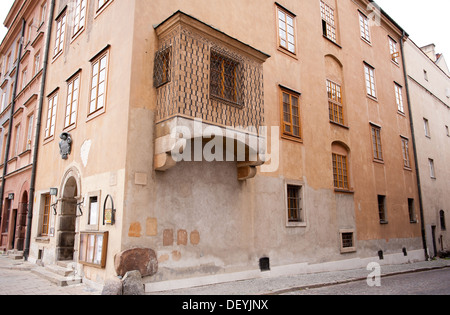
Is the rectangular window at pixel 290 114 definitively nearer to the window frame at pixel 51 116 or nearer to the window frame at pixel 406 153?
the window frame at pixel 51 116

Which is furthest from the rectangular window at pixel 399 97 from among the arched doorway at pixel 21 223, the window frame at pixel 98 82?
the arched doorway at pixel 21 223

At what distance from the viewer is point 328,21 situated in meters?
16.7

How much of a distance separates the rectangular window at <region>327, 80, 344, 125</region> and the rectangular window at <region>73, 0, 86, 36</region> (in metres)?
10.1

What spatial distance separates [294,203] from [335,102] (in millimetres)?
5510

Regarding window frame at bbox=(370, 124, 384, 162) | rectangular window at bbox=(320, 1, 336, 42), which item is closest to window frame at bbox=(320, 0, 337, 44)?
rectangular window at bbox=(320, 1, 336, 42)

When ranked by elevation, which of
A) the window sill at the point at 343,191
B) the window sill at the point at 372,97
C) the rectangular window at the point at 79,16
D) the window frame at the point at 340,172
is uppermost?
the rectangular window at the point at 79,16

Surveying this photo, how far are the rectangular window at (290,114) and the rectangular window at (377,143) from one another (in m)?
5.98

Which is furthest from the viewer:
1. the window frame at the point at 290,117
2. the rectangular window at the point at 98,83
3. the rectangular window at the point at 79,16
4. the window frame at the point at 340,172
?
the window frame at the point at 340,172

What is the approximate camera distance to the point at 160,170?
887cm

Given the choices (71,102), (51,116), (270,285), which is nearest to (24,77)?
(51,116)

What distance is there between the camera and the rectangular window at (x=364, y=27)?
1908cm

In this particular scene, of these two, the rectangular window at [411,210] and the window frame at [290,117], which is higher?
the window frame at [290,117]

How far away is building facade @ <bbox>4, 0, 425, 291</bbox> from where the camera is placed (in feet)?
28.7

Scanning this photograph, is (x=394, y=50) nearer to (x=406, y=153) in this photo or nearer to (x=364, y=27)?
(x=364, y=27)
